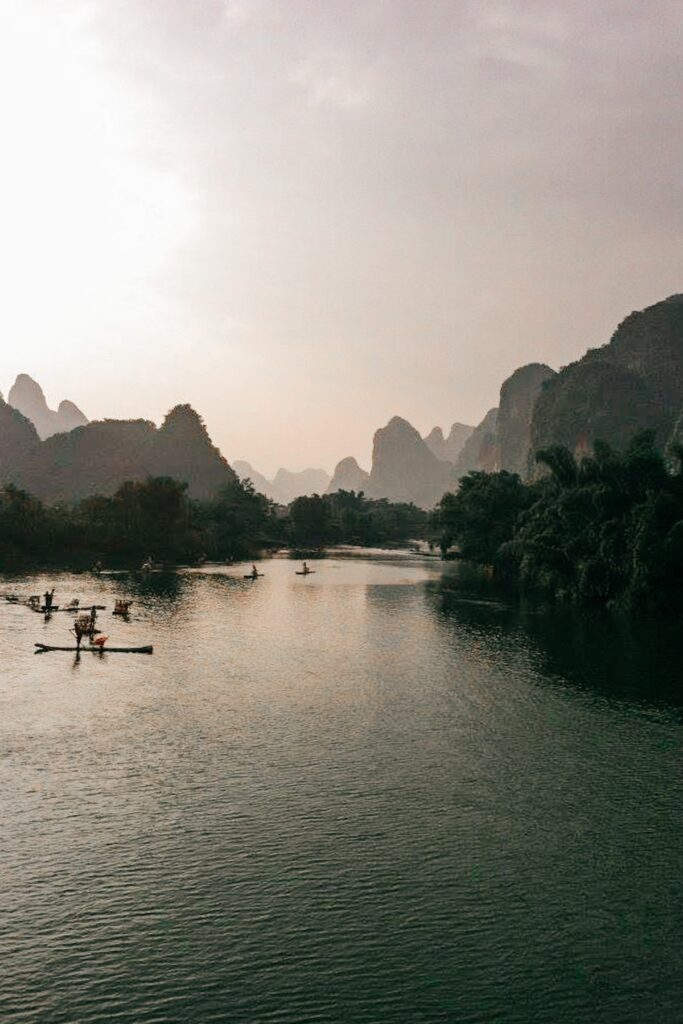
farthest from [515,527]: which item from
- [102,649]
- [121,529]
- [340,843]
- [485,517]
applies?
[340,843]

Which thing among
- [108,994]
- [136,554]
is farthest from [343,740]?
[136,554]

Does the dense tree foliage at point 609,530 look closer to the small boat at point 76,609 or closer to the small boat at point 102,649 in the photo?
the small boat at point 102,649

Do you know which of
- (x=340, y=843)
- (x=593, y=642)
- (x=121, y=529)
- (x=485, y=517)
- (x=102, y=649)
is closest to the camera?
(x=340, y=843)

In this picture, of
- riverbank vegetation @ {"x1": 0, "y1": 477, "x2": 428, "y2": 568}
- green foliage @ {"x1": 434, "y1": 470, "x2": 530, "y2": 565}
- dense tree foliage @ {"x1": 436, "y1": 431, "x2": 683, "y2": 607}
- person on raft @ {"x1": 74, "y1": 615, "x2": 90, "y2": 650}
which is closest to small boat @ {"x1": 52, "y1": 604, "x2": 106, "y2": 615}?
person on raft @ {"x1": 74, "y1": 615, "x2": 90, "y2": 650}

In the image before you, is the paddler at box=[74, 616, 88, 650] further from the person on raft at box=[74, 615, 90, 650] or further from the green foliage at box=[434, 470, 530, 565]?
the green foliage at box=[434, 470, 530, 565]

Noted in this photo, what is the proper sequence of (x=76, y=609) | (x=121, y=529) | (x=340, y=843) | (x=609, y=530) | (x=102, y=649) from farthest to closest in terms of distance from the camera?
(x=121, y=529)
(x=609, y=530)
(x=76, y=609)
(x=102, y=649)
(x=340, y=843)

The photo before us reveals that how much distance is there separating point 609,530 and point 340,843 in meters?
58.3

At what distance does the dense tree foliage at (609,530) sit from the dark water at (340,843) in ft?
60.8

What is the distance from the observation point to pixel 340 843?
80.2ft

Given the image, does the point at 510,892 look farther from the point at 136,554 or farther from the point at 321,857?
the point at 136,554

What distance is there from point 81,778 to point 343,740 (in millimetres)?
11431

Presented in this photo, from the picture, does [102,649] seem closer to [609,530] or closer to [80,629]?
[80,629]

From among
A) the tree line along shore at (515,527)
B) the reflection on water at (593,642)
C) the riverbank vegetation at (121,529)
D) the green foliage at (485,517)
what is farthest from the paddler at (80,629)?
the green foliage at (485,517)

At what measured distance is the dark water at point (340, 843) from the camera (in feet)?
57.3
